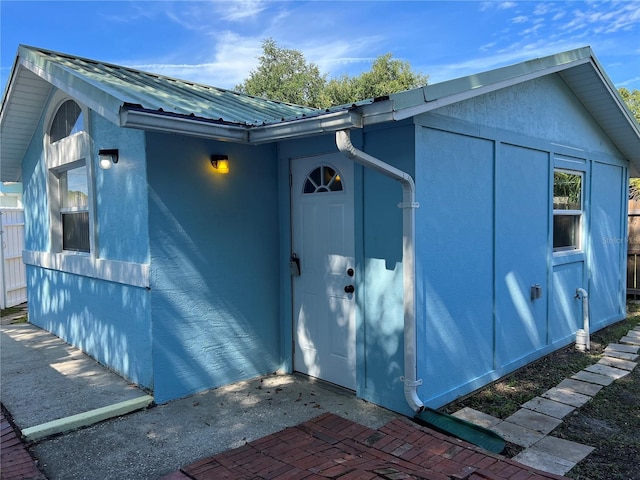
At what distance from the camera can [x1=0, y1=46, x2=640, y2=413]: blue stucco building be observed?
12.9ft

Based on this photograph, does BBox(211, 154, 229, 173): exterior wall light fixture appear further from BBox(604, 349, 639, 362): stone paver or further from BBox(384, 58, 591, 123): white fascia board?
BBox(604, 349, 639, 362): stone paver

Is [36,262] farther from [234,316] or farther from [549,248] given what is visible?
[549,248]

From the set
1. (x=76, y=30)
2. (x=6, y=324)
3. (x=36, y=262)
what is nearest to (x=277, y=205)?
(x=36, y=262)

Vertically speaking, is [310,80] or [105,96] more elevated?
[310,80]

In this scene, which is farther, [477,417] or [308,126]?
[477,417]

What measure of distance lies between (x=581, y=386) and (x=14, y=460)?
17.4 ft

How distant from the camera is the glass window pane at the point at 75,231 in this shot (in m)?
5.77

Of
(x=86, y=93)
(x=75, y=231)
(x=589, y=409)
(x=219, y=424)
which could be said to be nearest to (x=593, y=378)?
(x=589, y=409)

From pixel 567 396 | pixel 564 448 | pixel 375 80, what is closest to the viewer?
pixel 564 448

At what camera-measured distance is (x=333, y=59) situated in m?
32.2

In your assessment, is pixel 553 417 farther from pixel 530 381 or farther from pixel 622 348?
pixel 622 348

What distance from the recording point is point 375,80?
28.2 m

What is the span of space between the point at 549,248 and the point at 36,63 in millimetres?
6716

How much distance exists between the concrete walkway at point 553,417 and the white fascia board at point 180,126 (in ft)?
11.0
